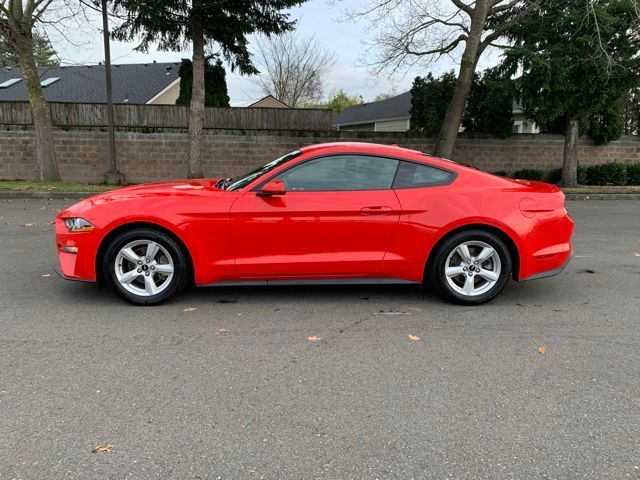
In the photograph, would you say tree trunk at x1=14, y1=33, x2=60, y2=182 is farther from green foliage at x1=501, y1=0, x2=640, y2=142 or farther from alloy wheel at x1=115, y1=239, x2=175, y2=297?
green foliage at x1=501, y1=0, x2=640, y2=142

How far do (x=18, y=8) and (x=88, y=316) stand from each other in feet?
44.0

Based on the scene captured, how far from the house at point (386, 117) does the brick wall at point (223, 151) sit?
501 inches

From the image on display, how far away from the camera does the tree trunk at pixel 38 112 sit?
13734 millimetres

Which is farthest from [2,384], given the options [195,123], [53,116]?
[53,116]

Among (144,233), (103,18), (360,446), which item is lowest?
(360,446)

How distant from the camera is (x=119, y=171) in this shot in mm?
16375

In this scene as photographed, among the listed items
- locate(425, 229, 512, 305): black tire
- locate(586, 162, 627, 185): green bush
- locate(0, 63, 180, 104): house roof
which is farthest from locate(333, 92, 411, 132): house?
locate(425, 229, 512, 305): black tire

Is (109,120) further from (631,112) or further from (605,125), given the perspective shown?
(631,112)

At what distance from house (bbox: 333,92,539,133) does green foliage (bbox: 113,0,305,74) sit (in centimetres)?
1689

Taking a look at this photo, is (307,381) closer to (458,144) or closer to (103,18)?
(103,18)

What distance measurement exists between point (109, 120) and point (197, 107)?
8.95ft

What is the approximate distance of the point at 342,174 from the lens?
4.55 m

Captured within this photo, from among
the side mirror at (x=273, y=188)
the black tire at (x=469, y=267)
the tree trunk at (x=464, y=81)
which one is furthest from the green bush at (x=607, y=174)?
the side mirror at (x=273, y=188)

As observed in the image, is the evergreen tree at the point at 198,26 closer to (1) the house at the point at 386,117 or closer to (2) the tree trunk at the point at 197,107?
(2) the tree trunk at the point at 197,107
